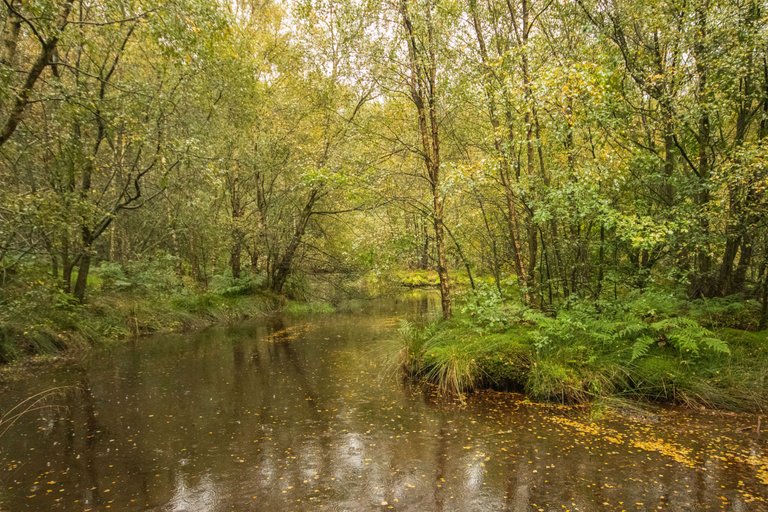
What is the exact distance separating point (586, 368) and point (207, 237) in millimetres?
16443

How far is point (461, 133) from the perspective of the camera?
13.3 meters

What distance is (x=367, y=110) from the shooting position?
1680 cm

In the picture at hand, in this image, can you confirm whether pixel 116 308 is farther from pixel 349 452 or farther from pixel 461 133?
pixel 461 133

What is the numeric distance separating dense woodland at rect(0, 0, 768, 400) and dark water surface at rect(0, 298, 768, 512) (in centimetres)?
289

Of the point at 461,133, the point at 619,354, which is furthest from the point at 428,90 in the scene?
the point at 619,354

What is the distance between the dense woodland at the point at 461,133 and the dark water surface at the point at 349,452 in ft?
9.48

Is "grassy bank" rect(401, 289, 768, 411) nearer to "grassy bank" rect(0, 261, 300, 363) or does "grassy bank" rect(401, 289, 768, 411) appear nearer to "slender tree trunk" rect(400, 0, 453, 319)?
"slender tree trunk" rect(400, 0, 453, 319)

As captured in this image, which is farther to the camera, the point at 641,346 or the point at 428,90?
the point at 428,90

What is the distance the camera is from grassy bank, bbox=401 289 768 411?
7.38 m

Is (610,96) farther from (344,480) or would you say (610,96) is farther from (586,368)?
(344,480)

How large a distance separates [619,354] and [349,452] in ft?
17.2

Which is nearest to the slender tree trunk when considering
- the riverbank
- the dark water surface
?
the dark water surface

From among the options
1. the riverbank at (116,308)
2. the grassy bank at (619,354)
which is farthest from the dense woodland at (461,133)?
the grassy bank at (619,354)

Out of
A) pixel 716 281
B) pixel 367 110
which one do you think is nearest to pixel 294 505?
pixel 716 281
